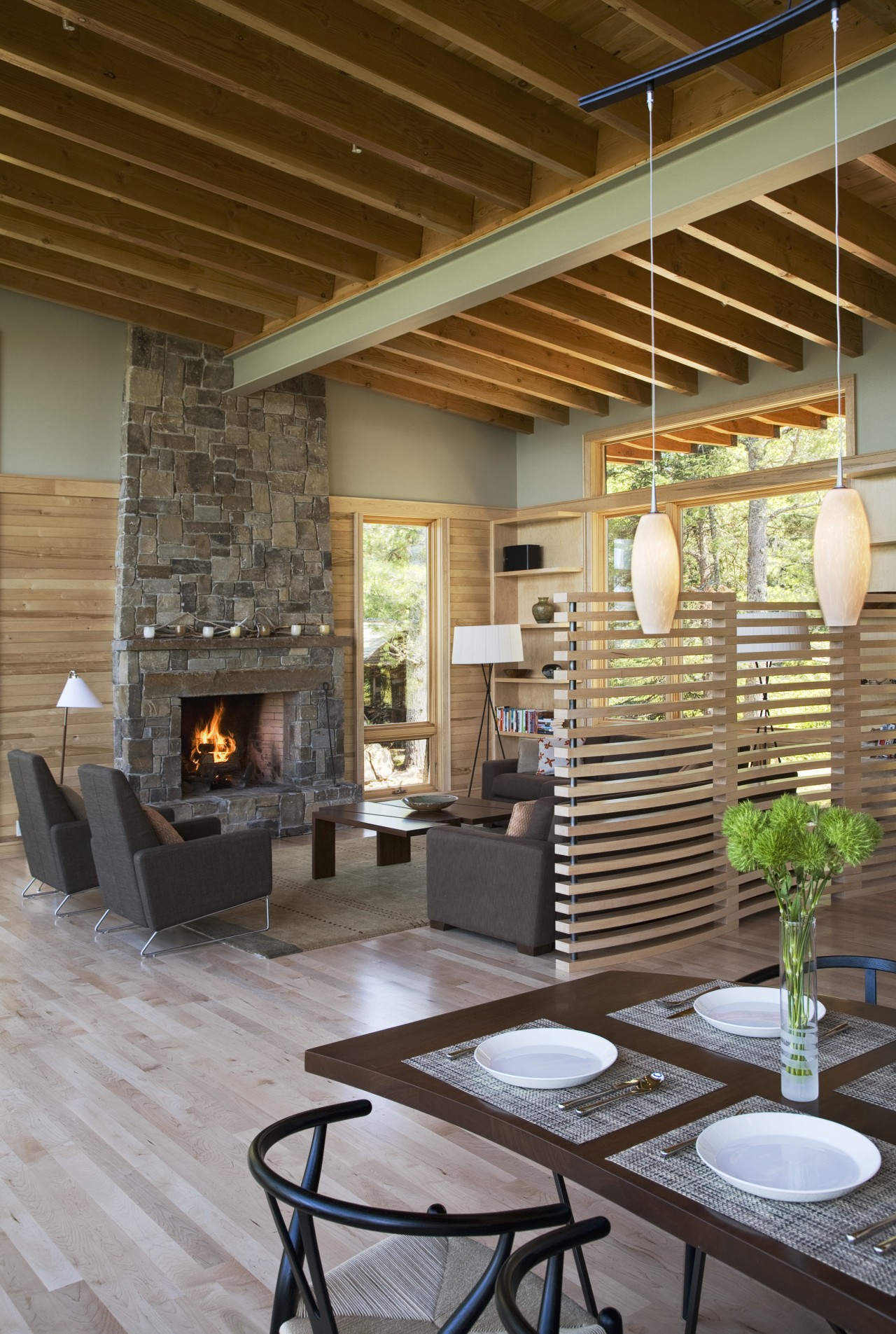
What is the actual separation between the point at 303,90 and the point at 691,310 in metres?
3.37

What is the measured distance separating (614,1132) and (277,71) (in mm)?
4504

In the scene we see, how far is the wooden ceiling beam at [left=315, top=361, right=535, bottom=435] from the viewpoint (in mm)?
9047

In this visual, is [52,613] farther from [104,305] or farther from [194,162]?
[194,162]

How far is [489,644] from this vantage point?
8.53 m

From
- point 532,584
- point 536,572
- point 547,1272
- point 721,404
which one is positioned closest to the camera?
point 547,1272

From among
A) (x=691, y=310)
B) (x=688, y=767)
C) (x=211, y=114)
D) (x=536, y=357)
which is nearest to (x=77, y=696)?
(x=211, y=114)

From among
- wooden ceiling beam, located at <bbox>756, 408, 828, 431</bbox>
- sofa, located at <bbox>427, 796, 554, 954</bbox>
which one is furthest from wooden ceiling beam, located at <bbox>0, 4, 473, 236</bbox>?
wooden ceiling beam, located at <bbox>756, 408, 828, 431</bbox>

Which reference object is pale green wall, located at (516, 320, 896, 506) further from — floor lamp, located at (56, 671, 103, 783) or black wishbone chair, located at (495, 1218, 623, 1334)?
black wishbone chair, located at (495, 1218, 623, 1334)

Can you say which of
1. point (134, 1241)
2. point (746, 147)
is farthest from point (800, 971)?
point (746, 147)

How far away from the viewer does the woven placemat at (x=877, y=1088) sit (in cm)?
188

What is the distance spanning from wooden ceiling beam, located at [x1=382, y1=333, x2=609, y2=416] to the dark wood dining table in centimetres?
635

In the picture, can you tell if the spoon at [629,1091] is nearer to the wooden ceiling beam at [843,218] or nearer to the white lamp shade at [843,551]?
the white lamp shade at [843,551]

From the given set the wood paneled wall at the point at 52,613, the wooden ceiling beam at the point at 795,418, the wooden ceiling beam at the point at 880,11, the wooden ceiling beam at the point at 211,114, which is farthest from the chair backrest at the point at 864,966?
the wood paneled wall at the point at 52,613

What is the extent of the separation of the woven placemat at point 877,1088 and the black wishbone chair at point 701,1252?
254 mm
